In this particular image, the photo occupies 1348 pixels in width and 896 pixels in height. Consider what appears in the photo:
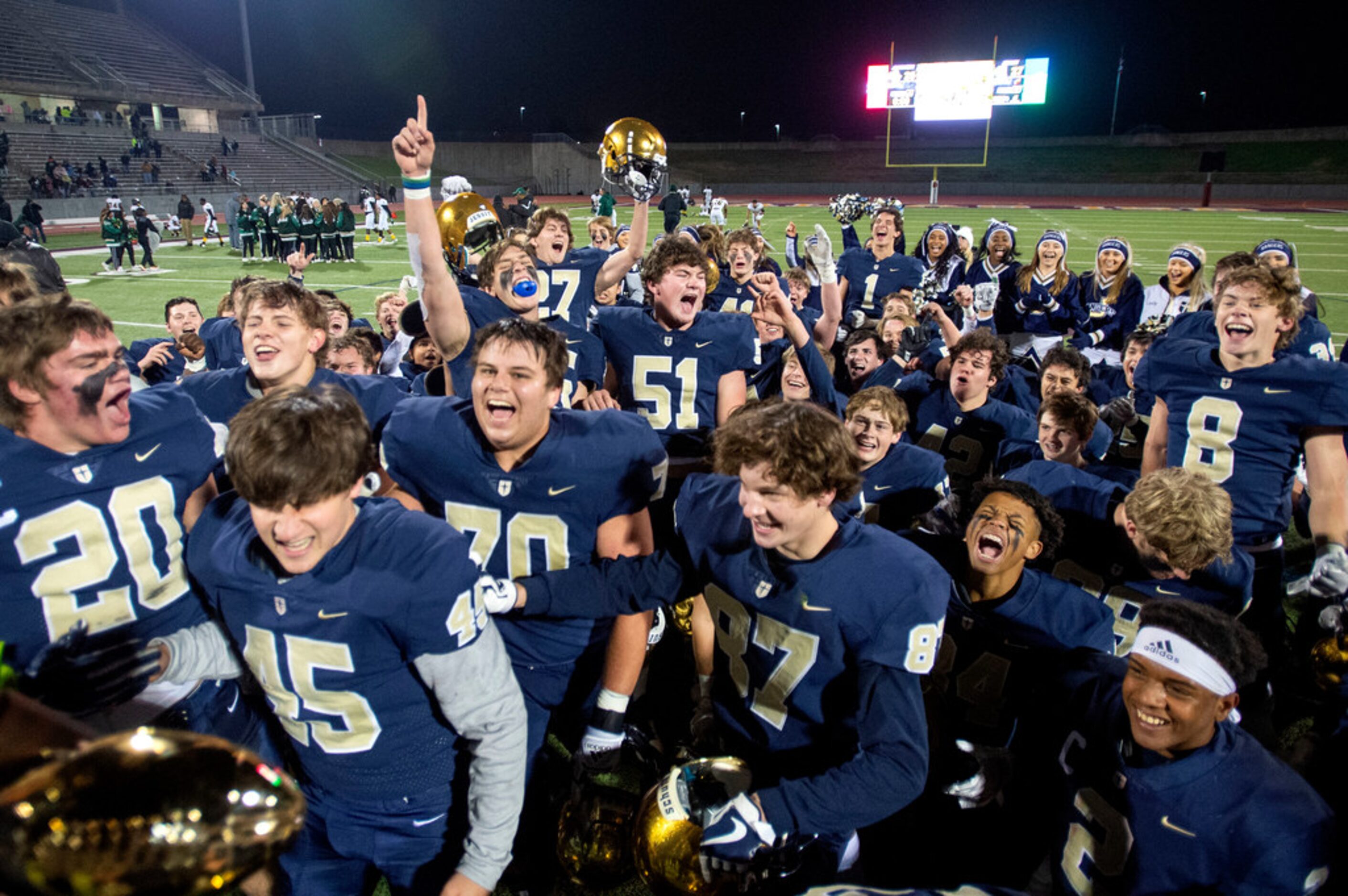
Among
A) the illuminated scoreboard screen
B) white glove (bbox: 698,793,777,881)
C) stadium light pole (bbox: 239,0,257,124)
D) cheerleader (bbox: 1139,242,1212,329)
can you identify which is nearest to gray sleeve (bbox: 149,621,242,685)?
white glove (bbox: 698,793,777,881)

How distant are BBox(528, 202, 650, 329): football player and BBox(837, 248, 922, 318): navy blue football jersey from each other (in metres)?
3.07

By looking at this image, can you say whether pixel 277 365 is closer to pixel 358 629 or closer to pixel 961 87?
pixel 358 629

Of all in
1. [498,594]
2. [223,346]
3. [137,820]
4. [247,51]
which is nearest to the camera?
[137,820]

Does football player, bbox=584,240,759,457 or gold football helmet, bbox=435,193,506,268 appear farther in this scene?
gold football helmet, bbox=435,193,506,268

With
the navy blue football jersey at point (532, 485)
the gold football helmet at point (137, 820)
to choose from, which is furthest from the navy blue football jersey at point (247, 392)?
the gold football helmet at point (137, 820)

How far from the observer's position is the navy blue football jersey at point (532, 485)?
2.54m

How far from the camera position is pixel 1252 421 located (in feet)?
11.3

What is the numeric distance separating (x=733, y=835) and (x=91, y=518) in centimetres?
197

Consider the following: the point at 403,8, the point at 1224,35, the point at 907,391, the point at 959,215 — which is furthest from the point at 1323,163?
the point at 403,8

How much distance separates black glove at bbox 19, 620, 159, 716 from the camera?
6.16 ft

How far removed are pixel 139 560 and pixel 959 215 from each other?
31.0 meters

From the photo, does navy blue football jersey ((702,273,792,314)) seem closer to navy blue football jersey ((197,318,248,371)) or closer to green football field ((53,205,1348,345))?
navy blue football jersey ((197,318,248,371))

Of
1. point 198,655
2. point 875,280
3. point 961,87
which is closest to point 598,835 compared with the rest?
point 198,655

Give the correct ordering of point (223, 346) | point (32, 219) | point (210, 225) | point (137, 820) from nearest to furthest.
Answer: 1. point (137, 820)
2. point (223, 346)
3. point (32, 219)
4. point (210, 225)
